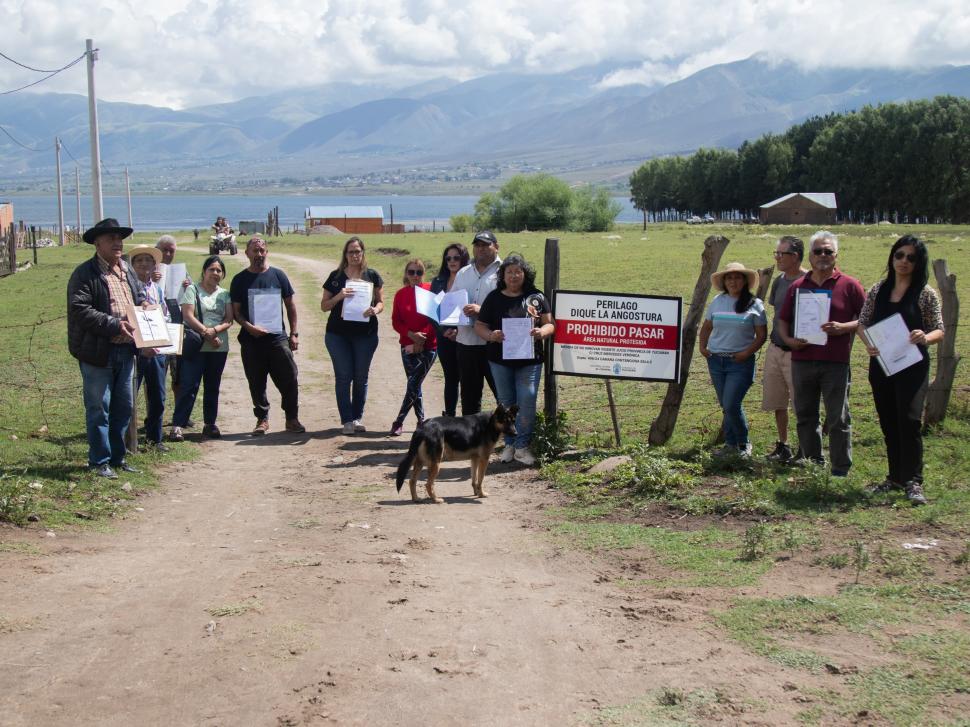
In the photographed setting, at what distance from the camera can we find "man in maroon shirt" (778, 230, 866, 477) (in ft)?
29.6

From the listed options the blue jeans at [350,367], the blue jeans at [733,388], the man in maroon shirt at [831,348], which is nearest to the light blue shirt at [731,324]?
the blue jeans at [733,388]

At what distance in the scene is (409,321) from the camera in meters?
11.9

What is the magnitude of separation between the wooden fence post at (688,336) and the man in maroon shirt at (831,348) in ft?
4.12

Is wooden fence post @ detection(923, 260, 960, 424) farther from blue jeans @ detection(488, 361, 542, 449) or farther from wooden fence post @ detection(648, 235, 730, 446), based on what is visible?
blue jeans @ detection(488, 361, 542, 449)

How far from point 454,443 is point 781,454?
3090 millimetres

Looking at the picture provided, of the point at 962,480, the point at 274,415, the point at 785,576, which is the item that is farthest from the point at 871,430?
the point at 274,415

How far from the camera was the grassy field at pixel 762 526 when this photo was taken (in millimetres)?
5145

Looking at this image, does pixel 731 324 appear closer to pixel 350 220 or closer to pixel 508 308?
pixel 508 308

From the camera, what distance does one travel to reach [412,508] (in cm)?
902

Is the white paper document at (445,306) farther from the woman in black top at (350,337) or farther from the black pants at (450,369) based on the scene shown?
the woman in black top at (350,337)

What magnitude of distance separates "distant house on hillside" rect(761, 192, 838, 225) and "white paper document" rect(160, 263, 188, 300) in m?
92.2

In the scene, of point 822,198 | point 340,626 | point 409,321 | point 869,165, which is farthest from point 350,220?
point 340,626

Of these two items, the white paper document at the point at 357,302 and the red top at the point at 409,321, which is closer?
the red top at the point at 409,321

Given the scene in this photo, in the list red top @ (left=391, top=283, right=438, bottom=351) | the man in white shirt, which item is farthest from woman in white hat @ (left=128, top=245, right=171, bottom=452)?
the man in white shirt
